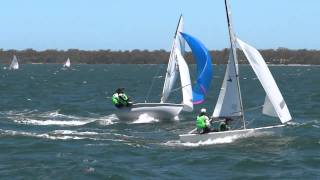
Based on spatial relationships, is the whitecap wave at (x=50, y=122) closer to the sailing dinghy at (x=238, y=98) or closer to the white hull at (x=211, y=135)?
the sailing dinghy at (x=238, y=98)

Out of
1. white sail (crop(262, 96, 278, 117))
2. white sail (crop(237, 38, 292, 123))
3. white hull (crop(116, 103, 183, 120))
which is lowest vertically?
white hull (crop(116, 103, 183, 120))

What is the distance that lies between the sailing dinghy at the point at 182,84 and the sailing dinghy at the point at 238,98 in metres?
4.67

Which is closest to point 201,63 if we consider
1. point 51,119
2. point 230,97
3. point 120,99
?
point 230,97

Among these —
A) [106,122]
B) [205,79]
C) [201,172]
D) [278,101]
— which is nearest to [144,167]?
[201,172]

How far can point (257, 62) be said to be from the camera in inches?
1217

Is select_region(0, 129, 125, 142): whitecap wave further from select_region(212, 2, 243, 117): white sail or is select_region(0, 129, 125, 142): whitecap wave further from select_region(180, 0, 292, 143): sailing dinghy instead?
select_region(212, 2, 243, 117): white sail

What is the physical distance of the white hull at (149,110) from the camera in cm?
4069

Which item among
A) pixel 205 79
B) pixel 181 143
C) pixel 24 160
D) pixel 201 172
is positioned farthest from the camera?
pixel 205 79

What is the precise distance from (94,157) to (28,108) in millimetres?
24418

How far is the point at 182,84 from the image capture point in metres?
41.3

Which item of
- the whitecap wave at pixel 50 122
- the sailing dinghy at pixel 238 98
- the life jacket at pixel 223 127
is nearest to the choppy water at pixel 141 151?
the whitecap wave at pixel 50 122

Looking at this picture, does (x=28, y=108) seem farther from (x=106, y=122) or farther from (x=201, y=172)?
(x=201, y=172)

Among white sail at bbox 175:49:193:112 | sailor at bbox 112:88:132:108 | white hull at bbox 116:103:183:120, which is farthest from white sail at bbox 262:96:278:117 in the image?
sailor at bbox 112:88:132:108

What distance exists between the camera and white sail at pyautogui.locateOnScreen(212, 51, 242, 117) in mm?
32062
